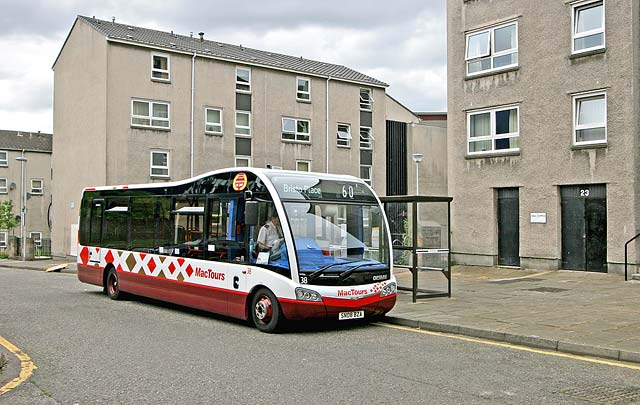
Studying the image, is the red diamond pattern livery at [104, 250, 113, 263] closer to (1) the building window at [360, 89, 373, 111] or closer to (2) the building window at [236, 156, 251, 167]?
(2) the building window at [236, 156, 251, 167]

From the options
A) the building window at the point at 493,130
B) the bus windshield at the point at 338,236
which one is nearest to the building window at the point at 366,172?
the building window at the point at 493,130

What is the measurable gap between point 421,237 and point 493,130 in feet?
33.3

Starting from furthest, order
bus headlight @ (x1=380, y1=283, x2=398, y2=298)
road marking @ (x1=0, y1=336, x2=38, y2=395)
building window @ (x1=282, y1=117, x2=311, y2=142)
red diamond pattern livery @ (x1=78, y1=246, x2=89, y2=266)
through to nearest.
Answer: building window @ (x1=282, y1=117, x2=311, y2=142), red diamond pattern livery @ (x1=78, y1=246, x2=89, y2=266), bus headlight @ (x1=380, y1=283, x2=398, y2=298), road marking @ (x1=0, y1=336, x2=38, y2=395)

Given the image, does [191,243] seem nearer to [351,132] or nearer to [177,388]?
[177,388]

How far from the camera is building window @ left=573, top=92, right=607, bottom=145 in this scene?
19969 millimetres

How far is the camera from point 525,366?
818 cm

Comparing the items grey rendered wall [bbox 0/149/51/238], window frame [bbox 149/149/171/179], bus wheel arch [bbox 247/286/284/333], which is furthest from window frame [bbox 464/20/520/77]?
grey rendered wall [bbox 0/149/51/238]

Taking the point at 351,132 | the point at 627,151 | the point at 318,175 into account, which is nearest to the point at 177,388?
the point at 318,175

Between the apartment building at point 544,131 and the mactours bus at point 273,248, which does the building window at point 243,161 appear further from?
the mactours bus at point 273,248

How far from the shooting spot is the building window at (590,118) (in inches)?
786

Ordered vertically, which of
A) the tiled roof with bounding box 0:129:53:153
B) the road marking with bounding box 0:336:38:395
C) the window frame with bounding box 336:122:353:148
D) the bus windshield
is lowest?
the road marking with bounding box 0:336:38:395

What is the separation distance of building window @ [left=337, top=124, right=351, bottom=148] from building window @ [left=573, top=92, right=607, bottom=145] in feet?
73.6

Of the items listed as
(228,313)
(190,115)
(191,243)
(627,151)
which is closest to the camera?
(228,313)

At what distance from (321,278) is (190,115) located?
26.6m
